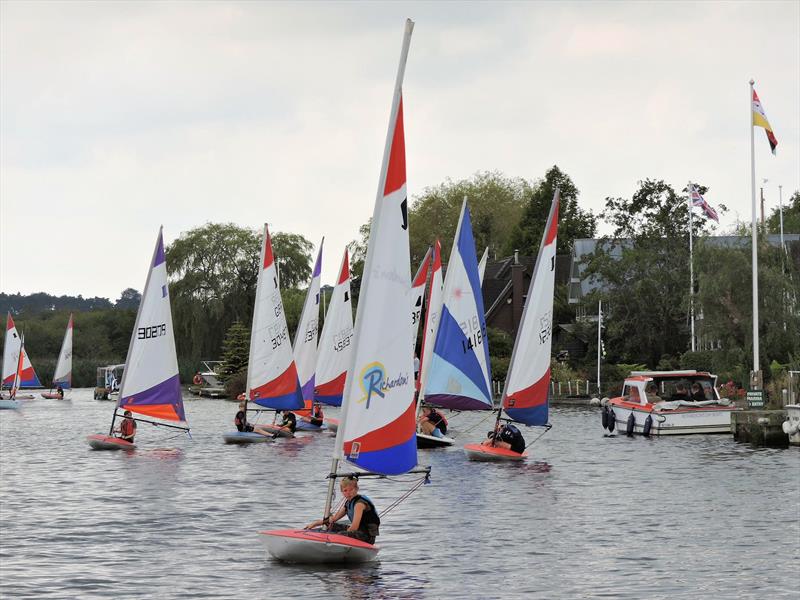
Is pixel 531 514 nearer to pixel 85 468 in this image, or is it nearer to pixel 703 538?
pixel 703 538

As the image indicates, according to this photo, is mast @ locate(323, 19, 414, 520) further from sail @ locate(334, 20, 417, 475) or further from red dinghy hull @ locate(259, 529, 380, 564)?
red dinghy hull @ locate(259, 529, 380, 564)

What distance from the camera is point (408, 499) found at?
1229 inches

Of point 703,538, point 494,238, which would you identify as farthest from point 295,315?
point 703,538

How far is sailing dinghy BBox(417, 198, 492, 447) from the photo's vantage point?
1537 inches

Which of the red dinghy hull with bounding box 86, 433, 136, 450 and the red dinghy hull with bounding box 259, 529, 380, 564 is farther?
the red dinghy hull with bounding box 86, 433, 136, 450

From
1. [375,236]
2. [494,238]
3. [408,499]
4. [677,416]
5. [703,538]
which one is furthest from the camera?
[494,238]

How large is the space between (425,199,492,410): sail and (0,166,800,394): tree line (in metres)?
22.8

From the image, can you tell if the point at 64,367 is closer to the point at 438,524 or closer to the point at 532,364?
the point at 532,364

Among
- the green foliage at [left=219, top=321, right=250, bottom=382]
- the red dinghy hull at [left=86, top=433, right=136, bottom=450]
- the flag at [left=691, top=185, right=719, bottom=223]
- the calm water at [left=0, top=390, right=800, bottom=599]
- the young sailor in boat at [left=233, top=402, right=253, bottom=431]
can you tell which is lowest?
the calm water at [left=0, top=390, right=800, bottom=599]

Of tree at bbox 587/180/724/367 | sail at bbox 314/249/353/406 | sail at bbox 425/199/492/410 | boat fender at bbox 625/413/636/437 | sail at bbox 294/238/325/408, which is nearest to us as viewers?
sail at bbox 425/199/492/410

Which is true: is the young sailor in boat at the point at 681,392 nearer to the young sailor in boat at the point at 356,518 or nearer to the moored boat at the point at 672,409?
the moored boat at the point at 672,409

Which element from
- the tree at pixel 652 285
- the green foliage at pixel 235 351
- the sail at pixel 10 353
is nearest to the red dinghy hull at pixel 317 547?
the tree at pixel 652 285

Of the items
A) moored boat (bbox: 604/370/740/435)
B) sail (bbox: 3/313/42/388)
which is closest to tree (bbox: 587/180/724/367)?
moored boat (bbox: 604/370/740/435)

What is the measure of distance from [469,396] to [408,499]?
28.1ft
